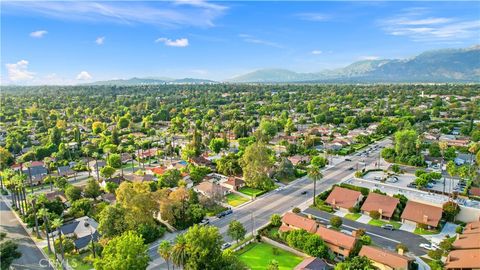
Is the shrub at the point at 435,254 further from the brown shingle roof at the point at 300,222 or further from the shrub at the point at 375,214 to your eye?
the brown shingle roof at the point at 300,222

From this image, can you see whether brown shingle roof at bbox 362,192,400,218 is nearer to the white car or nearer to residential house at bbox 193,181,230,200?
the white car

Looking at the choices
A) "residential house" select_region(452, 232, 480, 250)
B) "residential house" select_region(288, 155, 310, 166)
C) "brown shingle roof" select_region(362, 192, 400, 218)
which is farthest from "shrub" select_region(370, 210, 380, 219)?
"residential house" select_region(288, 155, 310, 166)

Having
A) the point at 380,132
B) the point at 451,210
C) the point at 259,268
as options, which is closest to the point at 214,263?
the point at 259,268

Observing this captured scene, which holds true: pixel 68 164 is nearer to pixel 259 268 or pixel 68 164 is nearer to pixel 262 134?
pixel 262 134

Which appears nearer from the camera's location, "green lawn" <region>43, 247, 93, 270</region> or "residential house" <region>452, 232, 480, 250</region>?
"residential house" <region>452, 232, 480, 250</region>

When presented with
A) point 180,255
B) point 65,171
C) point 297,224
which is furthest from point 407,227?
point 65,171

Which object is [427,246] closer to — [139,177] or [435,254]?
[435,254]
